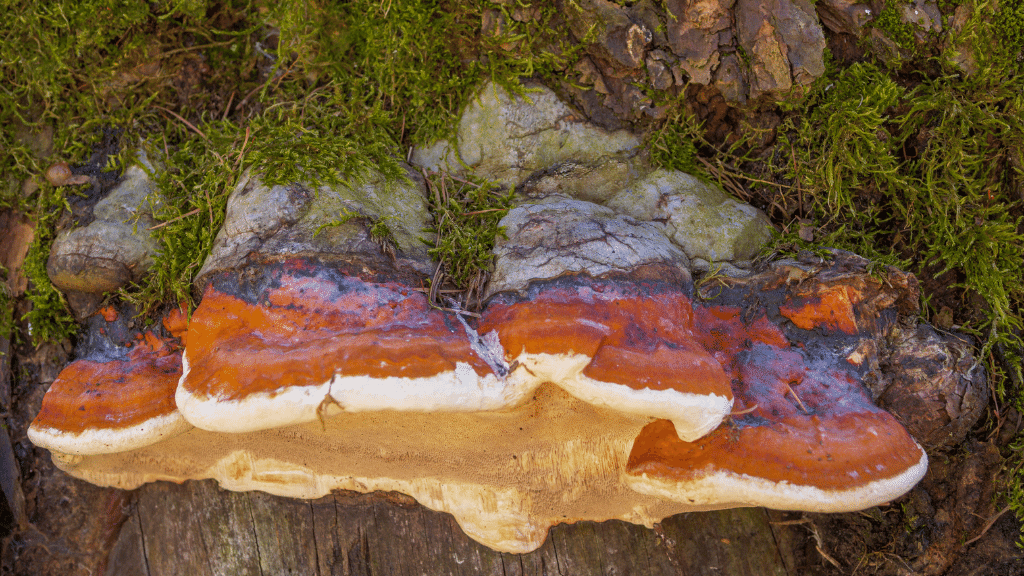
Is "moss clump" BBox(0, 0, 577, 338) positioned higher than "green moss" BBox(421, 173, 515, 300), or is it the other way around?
"moss clump" BBox(0, 0, 577, 338)

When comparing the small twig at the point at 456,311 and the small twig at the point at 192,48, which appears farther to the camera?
the small twig at the point at 192,48

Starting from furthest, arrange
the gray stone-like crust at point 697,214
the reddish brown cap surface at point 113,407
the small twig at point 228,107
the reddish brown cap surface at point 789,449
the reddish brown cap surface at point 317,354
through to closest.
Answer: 1. the small twig at point 228,107
2. the gray stone-like crust at point 697,214
3. the reddish brown cap surface at point 113,407
4. the reddish brown cap surface at point 789,449
5. the reddish brown cap surface at point 317,354

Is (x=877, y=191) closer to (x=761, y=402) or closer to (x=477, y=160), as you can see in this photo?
(x=761, y=402)

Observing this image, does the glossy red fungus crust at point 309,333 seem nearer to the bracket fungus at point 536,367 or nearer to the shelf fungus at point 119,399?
the bracket fungus at point 536,367

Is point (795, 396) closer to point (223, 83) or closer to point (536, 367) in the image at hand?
point (536, 367)

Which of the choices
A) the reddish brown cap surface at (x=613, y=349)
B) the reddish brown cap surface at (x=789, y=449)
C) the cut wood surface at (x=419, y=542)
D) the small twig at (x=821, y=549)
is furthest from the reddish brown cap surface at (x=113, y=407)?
the small twig at (x=821, y=549)

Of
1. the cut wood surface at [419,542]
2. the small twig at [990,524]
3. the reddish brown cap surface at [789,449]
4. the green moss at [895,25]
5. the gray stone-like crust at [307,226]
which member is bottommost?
the cut wood surface at [419,542]

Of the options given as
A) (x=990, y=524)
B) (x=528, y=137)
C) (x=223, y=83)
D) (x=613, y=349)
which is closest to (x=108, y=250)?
(x=223, y=83)

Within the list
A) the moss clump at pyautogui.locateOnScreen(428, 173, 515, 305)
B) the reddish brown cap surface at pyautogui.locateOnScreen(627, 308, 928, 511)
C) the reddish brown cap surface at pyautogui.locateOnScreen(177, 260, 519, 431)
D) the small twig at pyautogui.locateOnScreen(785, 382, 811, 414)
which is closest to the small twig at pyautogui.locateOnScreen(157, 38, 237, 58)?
the moss clump at pyautogui.locateOnScreen(428, 173, 515, 305)

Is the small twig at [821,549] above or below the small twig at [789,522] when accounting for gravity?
below

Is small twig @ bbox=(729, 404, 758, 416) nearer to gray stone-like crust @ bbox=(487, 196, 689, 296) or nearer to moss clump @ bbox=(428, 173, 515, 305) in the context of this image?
gray stone-like crust @ bbox=(487, 196, 689, 296)
